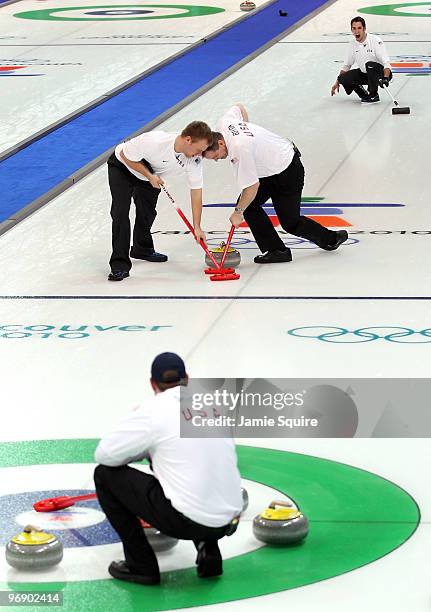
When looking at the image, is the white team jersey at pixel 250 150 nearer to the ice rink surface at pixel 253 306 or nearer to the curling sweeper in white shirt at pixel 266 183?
the curling sweeper in white shirt at pixel 266 183

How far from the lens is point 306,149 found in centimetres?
1582

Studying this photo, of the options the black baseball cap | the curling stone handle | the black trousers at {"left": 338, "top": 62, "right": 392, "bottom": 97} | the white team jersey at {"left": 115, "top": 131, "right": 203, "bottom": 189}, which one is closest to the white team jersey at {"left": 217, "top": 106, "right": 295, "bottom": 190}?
the white team jersey at {"left": 115, "top": 131, "right": 203, "bottom": 189}

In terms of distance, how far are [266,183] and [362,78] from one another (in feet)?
24.6

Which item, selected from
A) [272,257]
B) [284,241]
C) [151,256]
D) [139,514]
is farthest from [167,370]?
[284,241]

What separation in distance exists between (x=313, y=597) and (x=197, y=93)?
581 inches

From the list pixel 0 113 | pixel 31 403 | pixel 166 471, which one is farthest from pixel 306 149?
pixel 166 471

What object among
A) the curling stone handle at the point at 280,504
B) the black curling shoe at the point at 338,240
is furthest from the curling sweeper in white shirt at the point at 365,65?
the curling stone handle at the point at 280,504

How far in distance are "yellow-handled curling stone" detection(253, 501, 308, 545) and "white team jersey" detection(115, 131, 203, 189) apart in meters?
4.75

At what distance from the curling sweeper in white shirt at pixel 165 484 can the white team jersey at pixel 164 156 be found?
16.1 feet

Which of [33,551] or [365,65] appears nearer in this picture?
[33,551]

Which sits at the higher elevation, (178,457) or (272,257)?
(178,457)

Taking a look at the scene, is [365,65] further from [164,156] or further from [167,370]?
[167,370]

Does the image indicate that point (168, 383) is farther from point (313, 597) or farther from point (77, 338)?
point (77, 338)

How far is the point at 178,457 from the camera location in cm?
546
